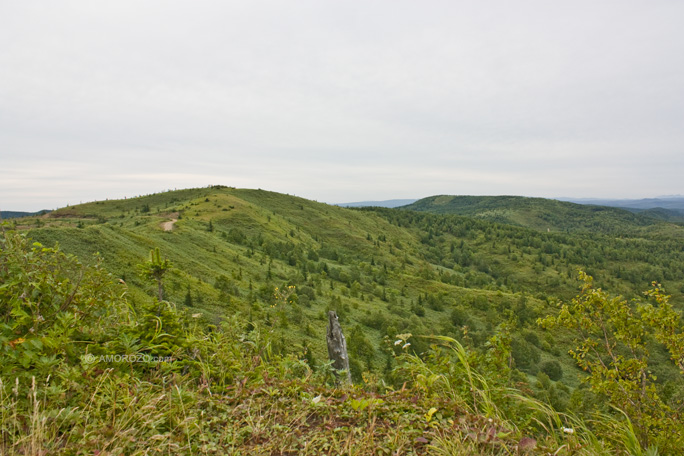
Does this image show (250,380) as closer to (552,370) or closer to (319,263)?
(552,370)

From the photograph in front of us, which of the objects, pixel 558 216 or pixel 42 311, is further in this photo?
pixel 558 216

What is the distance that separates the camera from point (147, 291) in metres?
11.7

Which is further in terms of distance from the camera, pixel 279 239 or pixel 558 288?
pixel 558 288

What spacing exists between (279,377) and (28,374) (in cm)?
226

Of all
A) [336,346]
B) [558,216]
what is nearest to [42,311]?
[336,346]

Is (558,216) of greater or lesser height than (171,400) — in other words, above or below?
below

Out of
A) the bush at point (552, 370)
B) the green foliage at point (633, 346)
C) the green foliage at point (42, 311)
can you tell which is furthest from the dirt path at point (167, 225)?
the bush at point (552, 370)

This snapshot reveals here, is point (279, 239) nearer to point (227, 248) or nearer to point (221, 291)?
point (227, 248)

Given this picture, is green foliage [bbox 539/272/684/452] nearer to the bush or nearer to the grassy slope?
the grassy slope

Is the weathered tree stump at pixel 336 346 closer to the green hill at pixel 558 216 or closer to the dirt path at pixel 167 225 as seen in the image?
the dirt path at pixel 167 225

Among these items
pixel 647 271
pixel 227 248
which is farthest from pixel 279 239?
pixel 647 271

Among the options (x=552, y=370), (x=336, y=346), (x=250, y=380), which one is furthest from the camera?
(x=552, y=370)

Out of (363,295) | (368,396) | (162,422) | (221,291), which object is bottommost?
(363,295)

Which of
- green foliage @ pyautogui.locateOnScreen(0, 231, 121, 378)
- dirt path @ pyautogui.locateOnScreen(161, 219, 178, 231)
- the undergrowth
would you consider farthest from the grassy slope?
green foliage @ pyautogui.locateOnScreen(0, 231, 121, 378)
